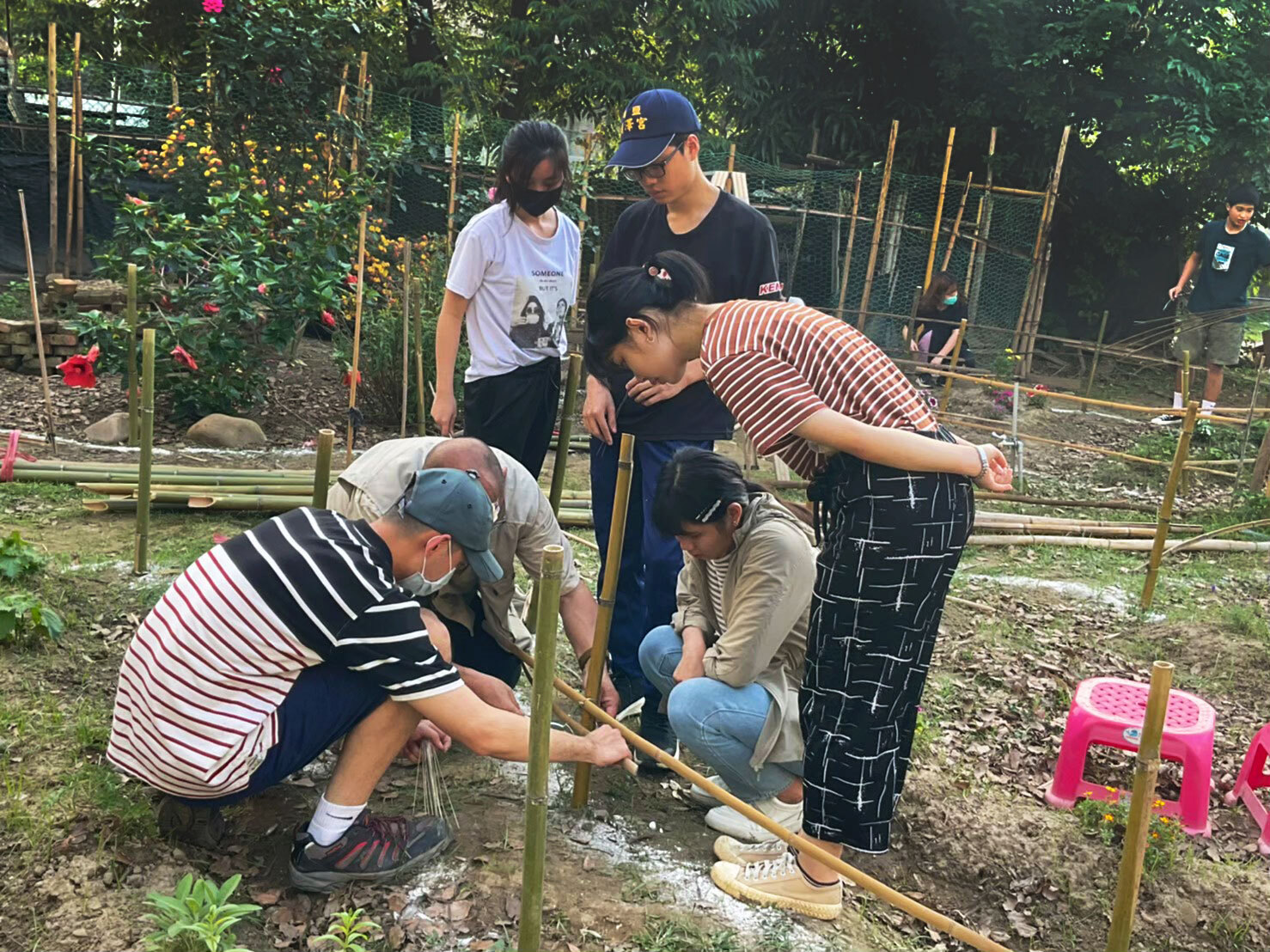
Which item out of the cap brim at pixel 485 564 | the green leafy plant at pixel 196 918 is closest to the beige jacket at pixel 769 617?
the cap brim at pixel 485 564

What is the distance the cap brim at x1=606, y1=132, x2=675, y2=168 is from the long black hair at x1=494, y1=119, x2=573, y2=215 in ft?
1.10

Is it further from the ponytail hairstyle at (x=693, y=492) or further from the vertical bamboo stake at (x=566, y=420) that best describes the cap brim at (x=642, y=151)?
the ponytail hairstyle at (x=693, y=492)

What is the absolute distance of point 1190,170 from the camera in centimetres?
1366

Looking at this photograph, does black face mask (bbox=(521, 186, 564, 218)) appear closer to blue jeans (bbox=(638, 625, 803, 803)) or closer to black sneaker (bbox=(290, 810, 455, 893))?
blue jeans (bbox=(638, 625, 803, 803))

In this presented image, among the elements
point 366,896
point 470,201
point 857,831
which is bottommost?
point 366,896

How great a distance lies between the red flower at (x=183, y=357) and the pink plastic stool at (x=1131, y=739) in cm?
489

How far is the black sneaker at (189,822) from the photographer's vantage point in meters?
2.45

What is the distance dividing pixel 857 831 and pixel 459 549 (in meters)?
1.11

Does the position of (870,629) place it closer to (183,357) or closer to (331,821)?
(331,821)

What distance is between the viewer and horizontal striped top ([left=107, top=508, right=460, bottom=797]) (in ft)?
6.89

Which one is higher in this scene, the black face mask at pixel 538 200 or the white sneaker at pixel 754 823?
the black face mask at pixel 538 200

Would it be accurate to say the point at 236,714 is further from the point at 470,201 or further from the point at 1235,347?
the point at 1235,347

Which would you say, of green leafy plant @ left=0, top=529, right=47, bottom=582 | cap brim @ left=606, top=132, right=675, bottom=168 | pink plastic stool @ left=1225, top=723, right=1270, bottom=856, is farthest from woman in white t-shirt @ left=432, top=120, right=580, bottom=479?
pink plastic stool @ left=1225, top=723, right=1270, bottom=856

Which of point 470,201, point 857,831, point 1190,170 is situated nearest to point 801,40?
point 1190,170
